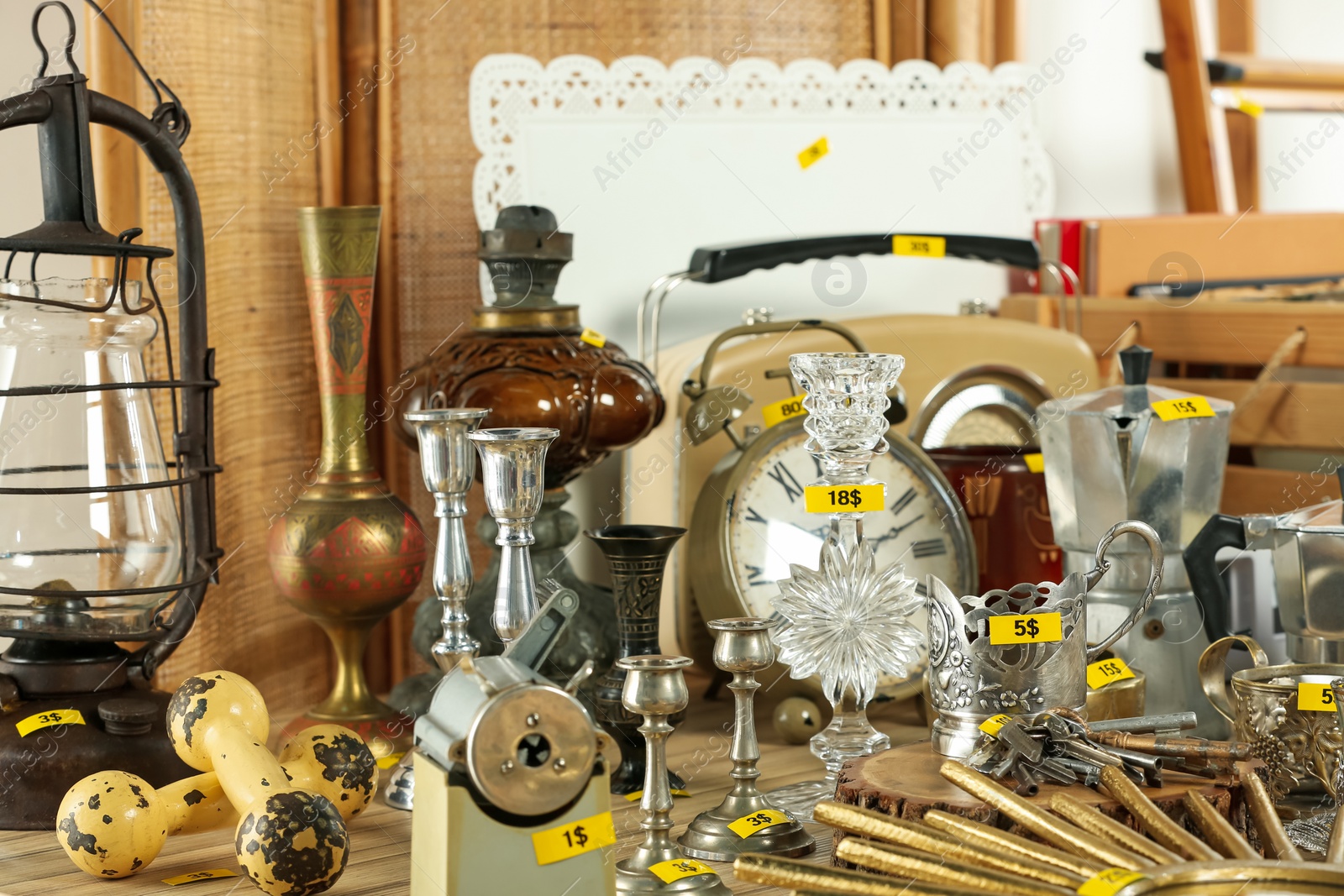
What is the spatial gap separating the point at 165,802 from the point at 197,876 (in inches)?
2.6

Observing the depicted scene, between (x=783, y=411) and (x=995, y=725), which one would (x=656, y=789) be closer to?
(x=995, y=725)

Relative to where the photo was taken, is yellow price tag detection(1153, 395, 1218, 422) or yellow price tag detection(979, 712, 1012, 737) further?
yellow price tag detection(1153, 395, 1218, 422)

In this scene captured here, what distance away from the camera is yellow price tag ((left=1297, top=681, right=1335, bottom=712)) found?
3.71 feet

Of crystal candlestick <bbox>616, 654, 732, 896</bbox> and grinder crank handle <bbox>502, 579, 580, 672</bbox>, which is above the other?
grinder crank handle <bbox>502, 579, 580, 672</bbox>

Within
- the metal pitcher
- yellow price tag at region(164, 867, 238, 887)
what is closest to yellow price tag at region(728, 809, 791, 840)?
the metal pitcher

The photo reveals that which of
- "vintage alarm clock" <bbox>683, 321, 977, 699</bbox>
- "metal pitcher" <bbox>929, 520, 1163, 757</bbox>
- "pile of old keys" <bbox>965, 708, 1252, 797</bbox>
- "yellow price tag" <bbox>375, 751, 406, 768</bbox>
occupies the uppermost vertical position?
A: "vintage alarm clock" <bbox>683, 321, 977, 699</bbox>

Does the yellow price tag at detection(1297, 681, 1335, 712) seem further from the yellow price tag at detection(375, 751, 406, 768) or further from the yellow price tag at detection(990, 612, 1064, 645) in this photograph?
the yellow price tag at detection(375, 751, 406, 768)

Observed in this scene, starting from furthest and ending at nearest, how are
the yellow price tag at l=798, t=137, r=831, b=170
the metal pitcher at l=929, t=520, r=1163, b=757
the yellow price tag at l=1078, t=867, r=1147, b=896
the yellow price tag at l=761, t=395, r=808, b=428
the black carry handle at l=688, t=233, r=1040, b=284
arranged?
1. the yellow price tag at l=798, t=137, r=831, b=170
2. the black carry handle at l=688, t=233, r=1040, b=284
3. the yellow price tag at l=761, t=395, r=808, b=428
4. the metal pitcher at l=929, t=520, r=1163, b=757
5. the yellow price tag at l=1078, t=867, r=1147, b=896

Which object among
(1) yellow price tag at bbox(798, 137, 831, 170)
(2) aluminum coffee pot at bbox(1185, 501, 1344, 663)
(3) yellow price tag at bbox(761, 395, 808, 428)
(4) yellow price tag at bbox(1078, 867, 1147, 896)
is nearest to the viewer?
(4) yellow price tag at bbox(1078, 867, 1147, 896)

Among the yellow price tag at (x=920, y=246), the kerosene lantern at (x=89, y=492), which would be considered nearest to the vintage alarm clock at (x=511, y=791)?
the kerosene lantern at (x=89, y=492)

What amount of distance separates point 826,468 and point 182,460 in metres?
0.61

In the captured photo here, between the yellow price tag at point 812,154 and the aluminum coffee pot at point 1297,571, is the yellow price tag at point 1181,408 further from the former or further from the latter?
the yellow price tag at point 812,154

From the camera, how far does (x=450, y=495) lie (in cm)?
105

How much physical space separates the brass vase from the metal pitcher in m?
0.56
